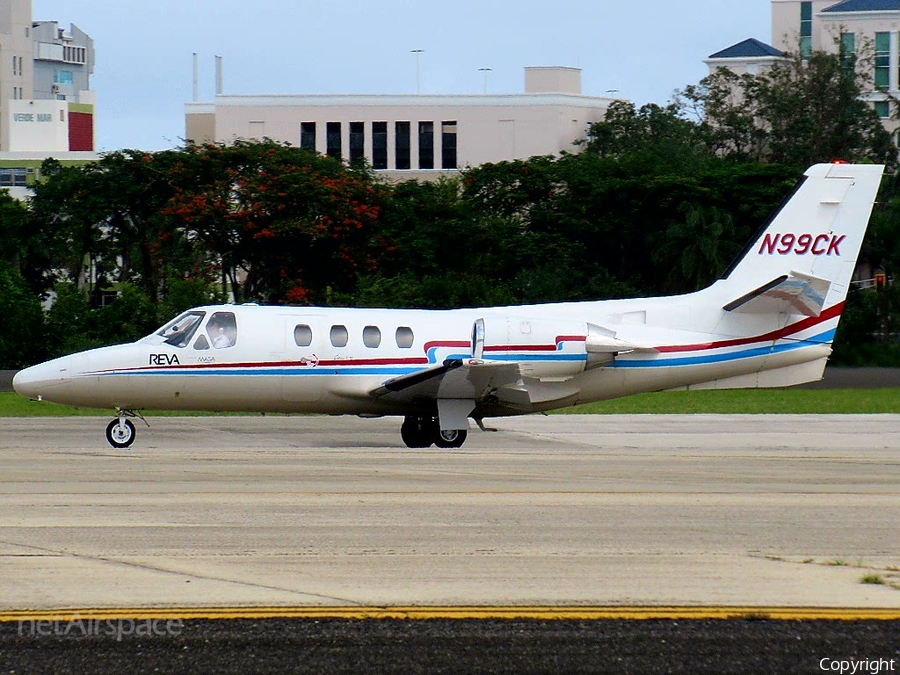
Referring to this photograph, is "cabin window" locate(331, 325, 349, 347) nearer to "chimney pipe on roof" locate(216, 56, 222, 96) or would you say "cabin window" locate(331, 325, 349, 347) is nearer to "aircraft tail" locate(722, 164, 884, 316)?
"aircraft tail" locate(722, 164, 884, 316)

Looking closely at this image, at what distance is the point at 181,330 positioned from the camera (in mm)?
23281

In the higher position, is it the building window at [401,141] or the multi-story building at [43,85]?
the multi-story building at [43,85]

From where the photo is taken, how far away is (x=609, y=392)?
24.4 m

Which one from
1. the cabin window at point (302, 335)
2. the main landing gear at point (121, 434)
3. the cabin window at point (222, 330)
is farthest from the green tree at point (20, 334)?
the cabin window at point (302, 335)

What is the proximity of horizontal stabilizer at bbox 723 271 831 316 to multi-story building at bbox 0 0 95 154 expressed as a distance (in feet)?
328

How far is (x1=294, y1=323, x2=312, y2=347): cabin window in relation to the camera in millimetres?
23328

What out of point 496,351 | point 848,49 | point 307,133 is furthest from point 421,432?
point 848,49

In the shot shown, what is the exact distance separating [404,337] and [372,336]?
55cm

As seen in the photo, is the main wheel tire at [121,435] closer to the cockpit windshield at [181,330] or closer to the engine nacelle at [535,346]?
the cockpit windshield at [181,330]

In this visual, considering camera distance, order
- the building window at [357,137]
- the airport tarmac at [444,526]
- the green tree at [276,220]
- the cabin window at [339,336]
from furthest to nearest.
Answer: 1. the building window at [357,137]
2. the green tree at [276,220]
3. the cabin window at [339,336]
4. the airport tarmac at [444,526]

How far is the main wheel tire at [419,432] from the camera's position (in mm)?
24094

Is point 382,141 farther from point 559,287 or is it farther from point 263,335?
point 263,335

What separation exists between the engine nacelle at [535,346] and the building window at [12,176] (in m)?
91.5

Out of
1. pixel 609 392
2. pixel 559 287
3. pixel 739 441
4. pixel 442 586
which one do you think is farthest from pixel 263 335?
pixel 559 287
